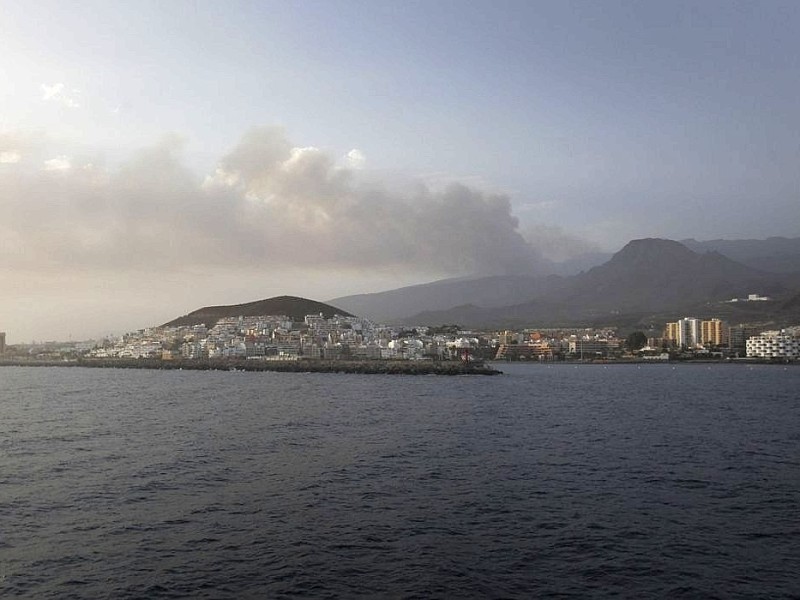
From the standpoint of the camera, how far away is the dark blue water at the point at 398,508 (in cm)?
1145

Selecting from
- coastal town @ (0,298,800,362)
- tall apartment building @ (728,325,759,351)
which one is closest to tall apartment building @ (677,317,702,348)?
coastal town @ (0,298,800,362)

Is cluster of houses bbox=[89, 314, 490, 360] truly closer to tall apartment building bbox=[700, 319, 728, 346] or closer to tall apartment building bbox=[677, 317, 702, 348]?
tall apartment building bbox=[677, 317, 702, 348]

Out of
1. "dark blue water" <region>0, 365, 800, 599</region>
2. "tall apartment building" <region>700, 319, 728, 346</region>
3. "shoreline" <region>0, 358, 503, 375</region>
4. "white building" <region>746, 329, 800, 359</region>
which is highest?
"tall apartment building" <region>700, 319, 728, 346</region>

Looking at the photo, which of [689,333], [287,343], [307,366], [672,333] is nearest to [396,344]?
[287,343]

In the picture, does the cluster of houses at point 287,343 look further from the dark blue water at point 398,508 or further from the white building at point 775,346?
the dark blue water at point 398,508

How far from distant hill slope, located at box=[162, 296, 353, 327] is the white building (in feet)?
344

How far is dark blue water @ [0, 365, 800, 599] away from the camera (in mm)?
11453

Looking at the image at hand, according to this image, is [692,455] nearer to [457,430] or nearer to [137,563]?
[457,430]

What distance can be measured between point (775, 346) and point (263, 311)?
128330 millimetres

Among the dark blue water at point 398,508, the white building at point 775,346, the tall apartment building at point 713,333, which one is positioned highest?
the tall apartment building at point 713,333

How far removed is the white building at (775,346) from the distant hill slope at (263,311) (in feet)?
344

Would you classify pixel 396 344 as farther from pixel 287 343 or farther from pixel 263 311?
pixel 263 311

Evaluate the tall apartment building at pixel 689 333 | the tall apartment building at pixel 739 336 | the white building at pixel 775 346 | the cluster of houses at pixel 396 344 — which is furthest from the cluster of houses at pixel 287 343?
→ the tall apartment building at pixel 739 336

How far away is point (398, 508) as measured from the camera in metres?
16.2
